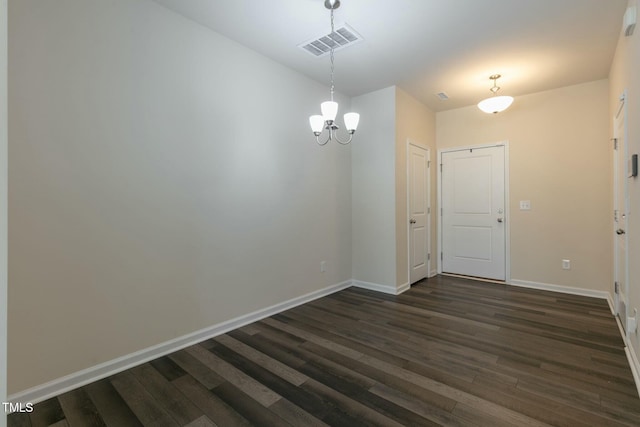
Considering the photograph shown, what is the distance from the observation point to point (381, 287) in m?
4.24

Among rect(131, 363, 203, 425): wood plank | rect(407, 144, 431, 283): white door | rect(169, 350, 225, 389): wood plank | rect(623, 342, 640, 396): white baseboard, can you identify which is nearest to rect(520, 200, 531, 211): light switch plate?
rect(407, 144, 431, 283): white door

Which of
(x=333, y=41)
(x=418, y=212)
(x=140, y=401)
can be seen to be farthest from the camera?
(x=418, y=212)

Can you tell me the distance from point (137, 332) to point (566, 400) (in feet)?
10.1

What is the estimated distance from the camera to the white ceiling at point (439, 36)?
2.48m

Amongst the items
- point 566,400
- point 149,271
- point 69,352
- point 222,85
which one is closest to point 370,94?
point 222,85

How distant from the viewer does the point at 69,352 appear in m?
2.03

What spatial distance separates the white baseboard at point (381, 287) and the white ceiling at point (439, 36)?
2.83 m

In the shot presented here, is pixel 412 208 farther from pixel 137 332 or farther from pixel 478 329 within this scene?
pixel 137 332

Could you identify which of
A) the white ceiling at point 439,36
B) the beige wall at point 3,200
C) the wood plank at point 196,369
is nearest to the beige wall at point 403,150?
the white ceiling at point 439,36

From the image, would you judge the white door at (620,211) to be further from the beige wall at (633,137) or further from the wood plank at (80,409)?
the wood plank at (80,409)

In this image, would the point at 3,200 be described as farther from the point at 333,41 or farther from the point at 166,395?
the point at 333,41

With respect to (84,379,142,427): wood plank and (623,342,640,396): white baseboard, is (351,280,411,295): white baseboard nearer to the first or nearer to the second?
(623,342,640,396): white baseboard

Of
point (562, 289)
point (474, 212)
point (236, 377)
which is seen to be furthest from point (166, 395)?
point (562, 289)

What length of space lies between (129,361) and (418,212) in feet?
13.3
